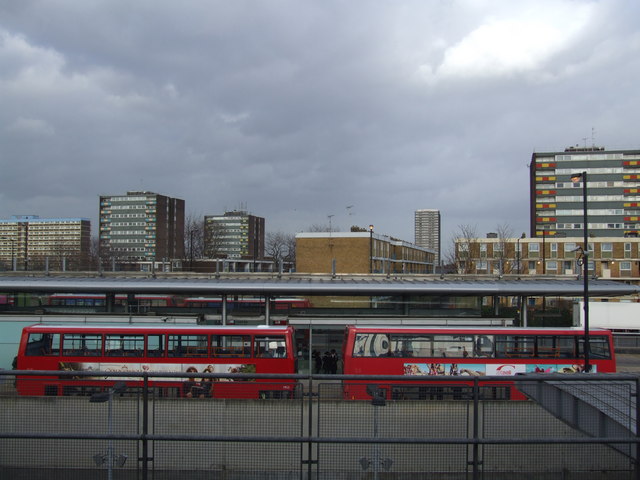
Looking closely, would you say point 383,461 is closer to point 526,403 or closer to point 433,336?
point 526,403

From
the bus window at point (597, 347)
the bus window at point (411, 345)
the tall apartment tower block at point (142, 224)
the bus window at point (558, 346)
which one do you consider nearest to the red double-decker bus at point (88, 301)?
the bus window at point (411, 345)

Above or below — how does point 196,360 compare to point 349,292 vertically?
below

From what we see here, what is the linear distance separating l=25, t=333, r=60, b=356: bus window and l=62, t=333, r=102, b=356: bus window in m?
0.28

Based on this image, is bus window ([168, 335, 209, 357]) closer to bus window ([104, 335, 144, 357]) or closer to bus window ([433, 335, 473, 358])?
bus window ([104, 335, 144, 357])

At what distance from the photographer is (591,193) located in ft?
295

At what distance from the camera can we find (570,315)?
38562 millimetres

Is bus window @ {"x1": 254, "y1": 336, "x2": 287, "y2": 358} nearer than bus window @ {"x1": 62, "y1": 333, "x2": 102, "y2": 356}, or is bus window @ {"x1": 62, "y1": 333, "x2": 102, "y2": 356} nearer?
bus window @ {"x1": 62, "y1": 333, "x2": 102, "y2": 356}

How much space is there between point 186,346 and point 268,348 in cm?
270

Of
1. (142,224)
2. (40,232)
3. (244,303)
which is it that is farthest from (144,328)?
(40,232)

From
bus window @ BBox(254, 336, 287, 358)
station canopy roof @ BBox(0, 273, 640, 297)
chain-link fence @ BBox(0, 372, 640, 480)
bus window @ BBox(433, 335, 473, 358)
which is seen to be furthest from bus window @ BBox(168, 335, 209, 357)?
chain-link fence @ BBox(0, 372, 640, 480)

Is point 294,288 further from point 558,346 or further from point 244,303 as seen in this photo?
point 558,346

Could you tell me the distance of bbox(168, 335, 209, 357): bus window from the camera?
17.8m

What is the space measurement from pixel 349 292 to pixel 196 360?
816 centimetres

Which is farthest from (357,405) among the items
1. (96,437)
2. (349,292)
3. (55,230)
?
(55,230)
